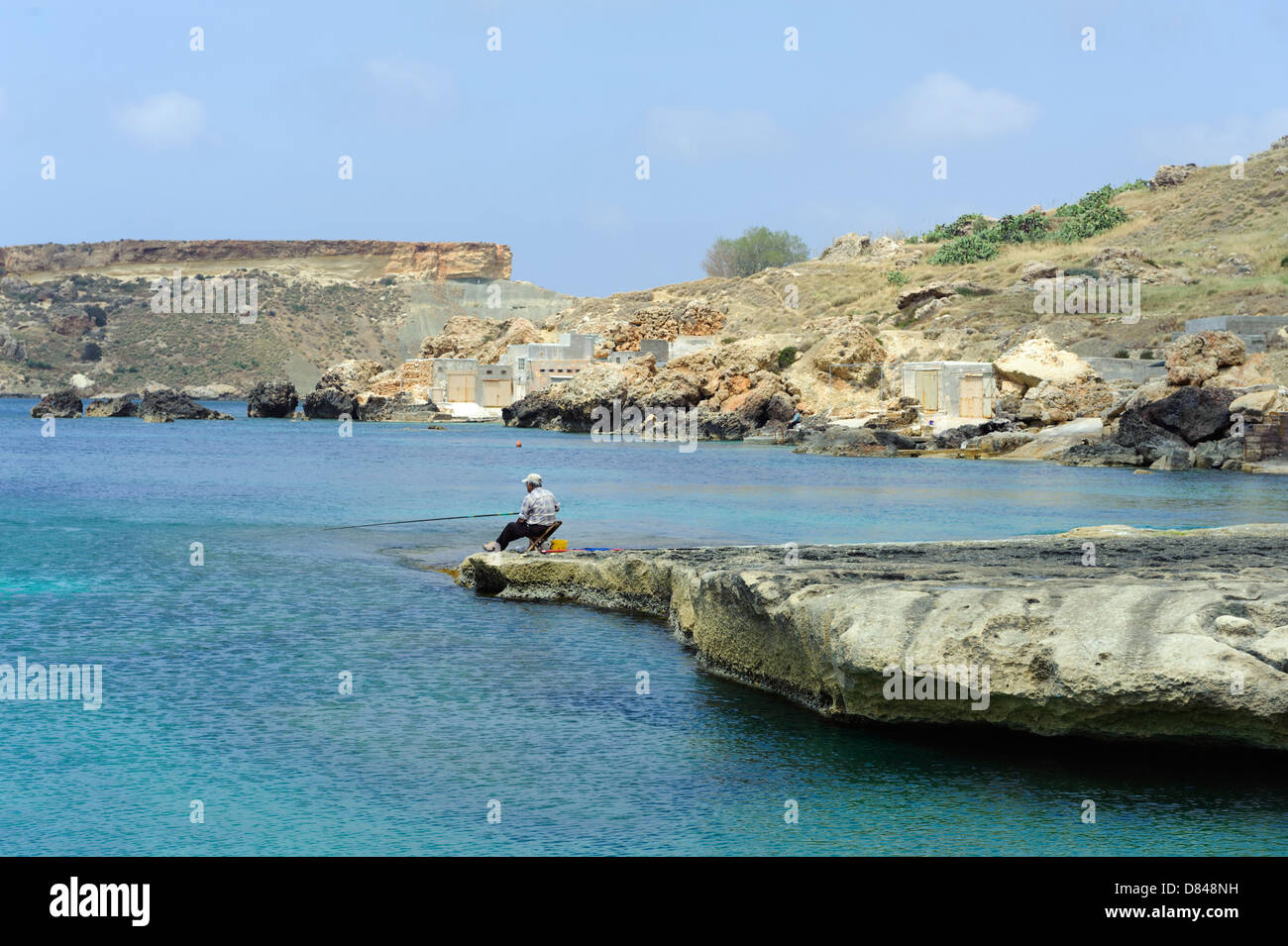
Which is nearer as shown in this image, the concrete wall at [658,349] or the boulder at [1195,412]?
the boulder at [1195,412]

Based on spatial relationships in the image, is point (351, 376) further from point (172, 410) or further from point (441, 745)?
point (441, 745)

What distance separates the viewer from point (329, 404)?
3425 inches

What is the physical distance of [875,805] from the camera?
7484 millimetres

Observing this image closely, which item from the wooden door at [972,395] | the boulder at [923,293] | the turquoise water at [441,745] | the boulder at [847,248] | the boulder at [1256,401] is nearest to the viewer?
the turquoise water at [441,745]

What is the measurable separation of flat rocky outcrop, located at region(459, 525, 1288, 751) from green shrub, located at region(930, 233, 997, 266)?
82.5 metres

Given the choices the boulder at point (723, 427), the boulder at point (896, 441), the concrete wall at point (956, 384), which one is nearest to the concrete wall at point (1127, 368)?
the concrete wall at point (956, 384)

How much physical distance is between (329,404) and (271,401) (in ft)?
14.7

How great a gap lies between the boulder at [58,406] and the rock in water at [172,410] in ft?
13.3

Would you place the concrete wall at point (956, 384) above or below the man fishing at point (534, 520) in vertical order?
Answer: above

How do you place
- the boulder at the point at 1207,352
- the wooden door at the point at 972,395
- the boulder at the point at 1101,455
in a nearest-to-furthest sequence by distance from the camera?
the boulder at the point at 1101,455 < the boulder at the point at 1207,352 < the wooden door at the point at 972,395

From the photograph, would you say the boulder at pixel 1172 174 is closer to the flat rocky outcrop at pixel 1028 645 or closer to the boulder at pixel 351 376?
the boulder at pixel 351 376

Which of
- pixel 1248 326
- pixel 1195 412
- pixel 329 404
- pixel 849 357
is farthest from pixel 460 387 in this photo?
pixel 1195 412

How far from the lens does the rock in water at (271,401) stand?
291 feet

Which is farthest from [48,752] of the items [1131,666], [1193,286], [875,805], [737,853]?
[1193,286]
